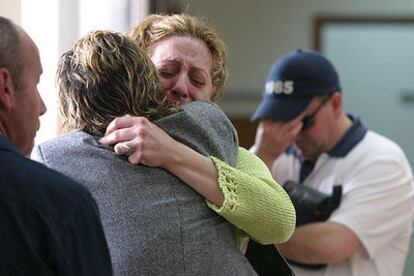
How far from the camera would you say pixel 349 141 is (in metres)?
2.87

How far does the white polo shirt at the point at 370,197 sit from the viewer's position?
273 cm

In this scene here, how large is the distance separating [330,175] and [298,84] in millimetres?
322

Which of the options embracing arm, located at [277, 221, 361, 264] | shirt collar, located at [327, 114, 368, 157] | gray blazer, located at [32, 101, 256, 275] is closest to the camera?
gray blazer, located at [32, 101, 256, 275]

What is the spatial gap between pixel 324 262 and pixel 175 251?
1.28m

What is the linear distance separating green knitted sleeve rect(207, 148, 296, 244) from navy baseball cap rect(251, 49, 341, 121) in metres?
Answer: 1.34

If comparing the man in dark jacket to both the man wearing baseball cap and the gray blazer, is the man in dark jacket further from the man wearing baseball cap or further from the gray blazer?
the man wearing baseball cap

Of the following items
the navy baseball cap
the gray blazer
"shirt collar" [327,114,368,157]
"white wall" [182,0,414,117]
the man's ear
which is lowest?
"white wall" [182,0,414,117]

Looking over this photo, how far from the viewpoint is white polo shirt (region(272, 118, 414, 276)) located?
273 centimetres

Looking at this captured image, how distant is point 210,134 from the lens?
1578 millimetres

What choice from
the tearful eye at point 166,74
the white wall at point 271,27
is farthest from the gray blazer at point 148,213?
the white wall at point 271,27

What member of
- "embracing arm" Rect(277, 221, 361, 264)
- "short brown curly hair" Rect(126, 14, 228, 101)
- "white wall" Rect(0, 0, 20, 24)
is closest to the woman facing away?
"short brown curly hair" Rect(126, 14, 228, 101)

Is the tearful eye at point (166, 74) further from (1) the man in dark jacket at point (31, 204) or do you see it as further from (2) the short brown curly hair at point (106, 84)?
(1) the man in dark jacket at point (31, 204)

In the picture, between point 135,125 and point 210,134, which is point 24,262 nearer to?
point 135,125

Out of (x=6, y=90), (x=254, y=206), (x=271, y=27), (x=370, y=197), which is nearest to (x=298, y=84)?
(x=370, y=197)
